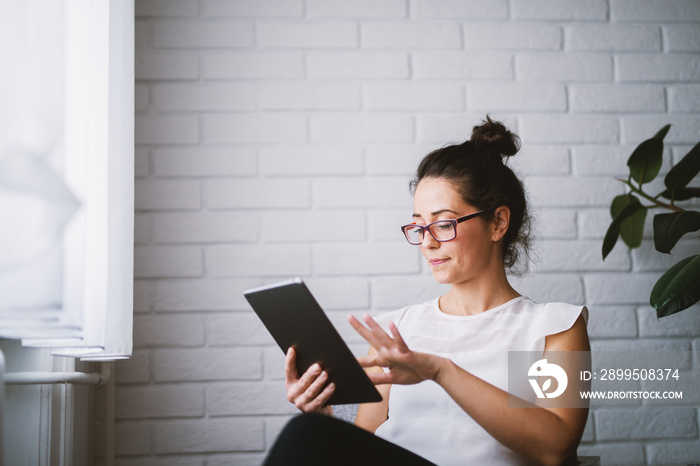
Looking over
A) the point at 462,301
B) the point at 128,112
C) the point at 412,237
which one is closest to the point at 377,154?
the point at 412,237

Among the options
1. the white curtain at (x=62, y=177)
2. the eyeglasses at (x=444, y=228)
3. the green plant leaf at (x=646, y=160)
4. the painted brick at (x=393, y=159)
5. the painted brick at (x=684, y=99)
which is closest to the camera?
the white curtain at (x=62, y=177)

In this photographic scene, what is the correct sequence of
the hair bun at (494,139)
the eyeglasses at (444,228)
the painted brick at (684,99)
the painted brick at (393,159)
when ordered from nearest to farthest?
the eyeglasses at (444,228), the hair bun at (494,139), the painted brick at (393,159), the painted brick at (684,99)

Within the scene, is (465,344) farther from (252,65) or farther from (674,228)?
(252,65)

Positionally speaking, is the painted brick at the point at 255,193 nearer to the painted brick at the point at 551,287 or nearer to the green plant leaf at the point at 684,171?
the painted brick at the point at 551,287

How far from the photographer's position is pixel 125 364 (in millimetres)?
1928

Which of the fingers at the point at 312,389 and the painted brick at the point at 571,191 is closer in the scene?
the fingers at the point at 312,389

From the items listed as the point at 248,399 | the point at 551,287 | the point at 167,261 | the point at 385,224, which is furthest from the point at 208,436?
the point at 551,287

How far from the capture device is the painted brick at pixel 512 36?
215 cm

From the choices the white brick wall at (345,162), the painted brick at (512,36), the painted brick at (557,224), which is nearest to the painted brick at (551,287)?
the white brick wall at (345,162)

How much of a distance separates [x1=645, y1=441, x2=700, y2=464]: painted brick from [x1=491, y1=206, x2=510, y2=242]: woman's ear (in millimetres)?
910

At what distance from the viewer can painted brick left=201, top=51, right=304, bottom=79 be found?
2.07 meters

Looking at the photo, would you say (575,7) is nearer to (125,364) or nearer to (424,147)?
(424,147)

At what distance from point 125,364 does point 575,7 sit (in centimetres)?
188

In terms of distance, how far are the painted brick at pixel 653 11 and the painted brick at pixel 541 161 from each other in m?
0.54
